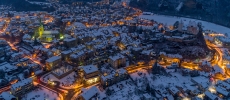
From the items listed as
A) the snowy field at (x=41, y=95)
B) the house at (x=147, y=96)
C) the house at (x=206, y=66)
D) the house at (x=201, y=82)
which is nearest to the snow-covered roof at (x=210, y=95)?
the house at (x=201, y=82)

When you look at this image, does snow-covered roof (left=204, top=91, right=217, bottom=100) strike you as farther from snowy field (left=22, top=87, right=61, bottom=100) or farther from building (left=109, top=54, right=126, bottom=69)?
snowy field (left=22, top=87, right=61, bottom=100)

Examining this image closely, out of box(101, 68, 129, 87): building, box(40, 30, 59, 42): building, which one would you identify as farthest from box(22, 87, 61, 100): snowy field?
box(40, 30, 59, 42): building

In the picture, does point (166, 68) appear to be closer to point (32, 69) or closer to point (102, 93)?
point (102, 93)

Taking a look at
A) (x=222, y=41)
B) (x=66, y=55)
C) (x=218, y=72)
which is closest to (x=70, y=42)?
(x=66, y=55)

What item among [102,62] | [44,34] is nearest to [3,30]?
[44,34]

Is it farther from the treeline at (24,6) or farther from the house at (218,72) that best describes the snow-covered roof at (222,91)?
the treeline at (24,6)

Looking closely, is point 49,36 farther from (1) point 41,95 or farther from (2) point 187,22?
(2) point 187,22
